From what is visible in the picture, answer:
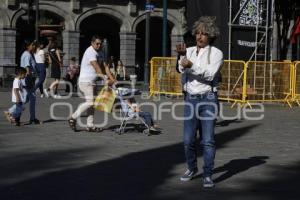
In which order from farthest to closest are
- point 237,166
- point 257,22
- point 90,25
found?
1. point 90,25
2. point 257,22
3. point 237,166

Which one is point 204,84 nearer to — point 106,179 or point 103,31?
point 106,179

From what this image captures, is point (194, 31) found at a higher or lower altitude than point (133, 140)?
higher

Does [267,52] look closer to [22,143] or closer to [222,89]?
[222,89]

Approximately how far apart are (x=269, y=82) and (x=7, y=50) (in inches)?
928

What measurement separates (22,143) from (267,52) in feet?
37.0

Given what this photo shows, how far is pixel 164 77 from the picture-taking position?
2162 cm

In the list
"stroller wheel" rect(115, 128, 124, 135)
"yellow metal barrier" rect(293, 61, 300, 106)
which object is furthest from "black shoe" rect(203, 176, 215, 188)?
"yellow metal barrier" rect(293, 61, 300, 106)

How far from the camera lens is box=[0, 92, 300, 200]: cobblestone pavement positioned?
7.23 m

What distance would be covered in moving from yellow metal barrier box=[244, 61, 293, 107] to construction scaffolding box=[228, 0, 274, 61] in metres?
1.34

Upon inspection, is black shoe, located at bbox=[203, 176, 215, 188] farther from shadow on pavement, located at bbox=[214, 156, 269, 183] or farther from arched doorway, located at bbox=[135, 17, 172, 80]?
arched doorway, located at bbox=[135, 17, 172, 80]

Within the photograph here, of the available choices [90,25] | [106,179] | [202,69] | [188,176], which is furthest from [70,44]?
[202,69]

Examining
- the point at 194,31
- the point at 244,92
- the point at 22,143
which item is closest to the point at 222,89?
the point at 244,92

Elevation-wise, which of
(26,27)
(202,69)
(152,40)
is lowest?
(202,69)

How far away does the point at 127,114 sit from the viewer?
1225cm
